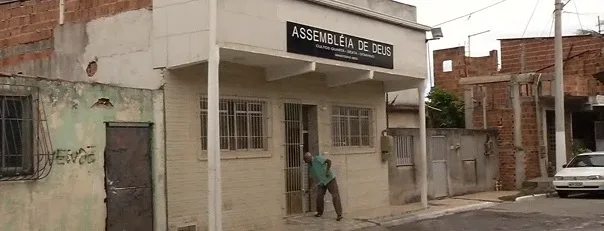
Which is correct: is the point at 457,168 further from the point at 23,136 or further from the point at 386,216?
the point at 23,136

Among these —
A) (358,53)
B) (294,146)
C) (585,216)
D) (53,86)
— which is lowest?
(585,216)

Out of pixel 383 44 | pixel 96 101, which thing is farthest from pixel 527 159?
pixel 96 101

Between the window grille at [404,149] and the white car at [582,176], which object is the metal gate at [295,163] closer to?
the window grille at [404,149]

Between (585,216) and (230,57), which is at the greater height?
(230,57)

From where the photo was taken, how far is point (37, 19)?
43.9ft

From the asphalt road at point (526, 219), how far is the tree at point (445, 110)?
6957 mm

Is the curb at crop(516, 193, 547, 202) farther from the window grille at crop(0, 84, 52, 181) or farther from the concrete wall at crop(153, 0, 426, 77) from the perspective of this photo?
the window grille at crop(0, 84, 52, 181)

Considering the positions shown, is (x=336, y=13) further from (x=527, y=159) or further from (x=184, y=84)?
(x=527, y=159)

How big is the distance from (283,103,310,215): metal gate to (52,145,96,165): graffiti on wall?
453cm

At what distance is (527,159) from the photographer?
21734 millimetres

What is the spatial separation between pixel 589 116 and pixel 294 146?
1612 cm

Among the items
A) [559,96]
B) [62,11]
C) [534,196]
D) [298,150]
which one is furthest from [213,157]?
[559,96]

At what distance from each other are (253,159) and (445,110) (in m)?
13.3

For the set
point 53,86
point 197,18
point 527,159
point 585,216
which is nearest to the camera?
point 53,86
